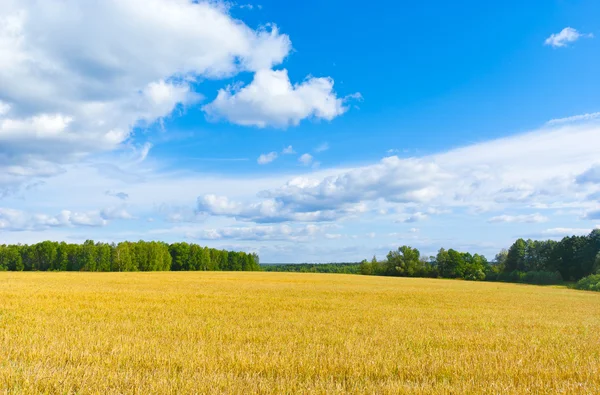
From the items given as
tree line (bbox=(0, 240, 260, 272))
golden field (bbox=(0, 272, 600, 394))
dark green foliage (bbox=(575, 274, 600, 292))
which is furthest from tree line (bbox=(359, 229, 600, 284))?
golden field (bbox=(0, 272, 600, 394))

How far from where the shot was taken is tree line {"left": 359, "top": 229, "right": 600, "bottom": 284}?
82.8 metres

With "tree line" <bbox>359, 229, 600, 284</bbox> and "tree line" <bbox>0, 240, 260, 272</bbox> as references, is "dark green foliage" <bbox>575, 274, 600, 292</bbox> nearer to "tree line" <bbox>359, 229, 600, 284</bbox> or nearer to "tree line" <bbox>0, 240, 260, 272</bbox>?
"tree line" <bbox>359, 229, 600, 284</bbox>

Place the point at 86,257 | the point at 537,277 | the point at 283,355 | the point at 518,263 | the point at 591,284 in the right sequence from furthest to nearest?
1. the point at 86,257
2. the point at 518,263
3. the point at 537,277
4. the point at 591,284
5. the point at 283,355

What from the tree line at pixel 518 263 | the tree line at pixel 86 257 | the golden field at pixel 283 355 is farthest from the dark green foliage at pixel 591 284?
the tree line at pixel 86 257

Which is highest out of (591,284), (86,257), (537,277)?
(86,257)

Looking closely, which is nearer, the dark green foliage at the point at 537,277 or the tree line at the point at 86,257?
the dark green foliage at the point at 537,277

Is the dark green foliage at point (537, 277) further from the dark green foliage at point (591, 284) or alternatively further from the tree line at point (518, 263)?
the dark green foliage at point (591, 284)

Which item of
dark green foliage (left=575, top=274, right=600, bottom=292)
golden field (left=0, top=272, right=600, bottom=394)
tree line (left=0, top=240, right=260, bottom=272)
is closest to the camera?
golden field (left=0, top=272, right=600, bottom=394)

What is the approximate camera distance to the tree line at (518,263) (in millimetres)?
82750

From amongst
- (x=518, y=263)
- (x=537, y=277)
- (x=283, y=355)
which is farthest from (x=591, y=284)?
(x=283, y=355)

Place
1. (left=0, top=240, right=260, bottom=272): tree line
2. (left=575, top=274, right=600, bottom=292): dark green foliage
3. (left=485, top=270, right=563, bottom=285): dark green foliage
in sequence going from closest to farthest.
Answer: (left=575, top=274, right=600, bottom=292): dark green foliage, (left=485, top=270, right=563, bottom=285): dark green foliage, (left=0, top=240, right=260, bottom=272): tree line

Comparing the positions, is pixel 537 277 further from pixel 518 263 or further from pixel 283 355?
pixel 283 355

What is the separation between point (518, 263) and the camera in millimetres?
102062

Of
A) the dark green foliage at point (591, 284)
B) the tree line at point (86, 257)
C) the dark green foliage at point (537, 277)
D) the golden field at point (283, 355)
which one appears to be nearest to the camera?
the golden field at point (283, 355)
